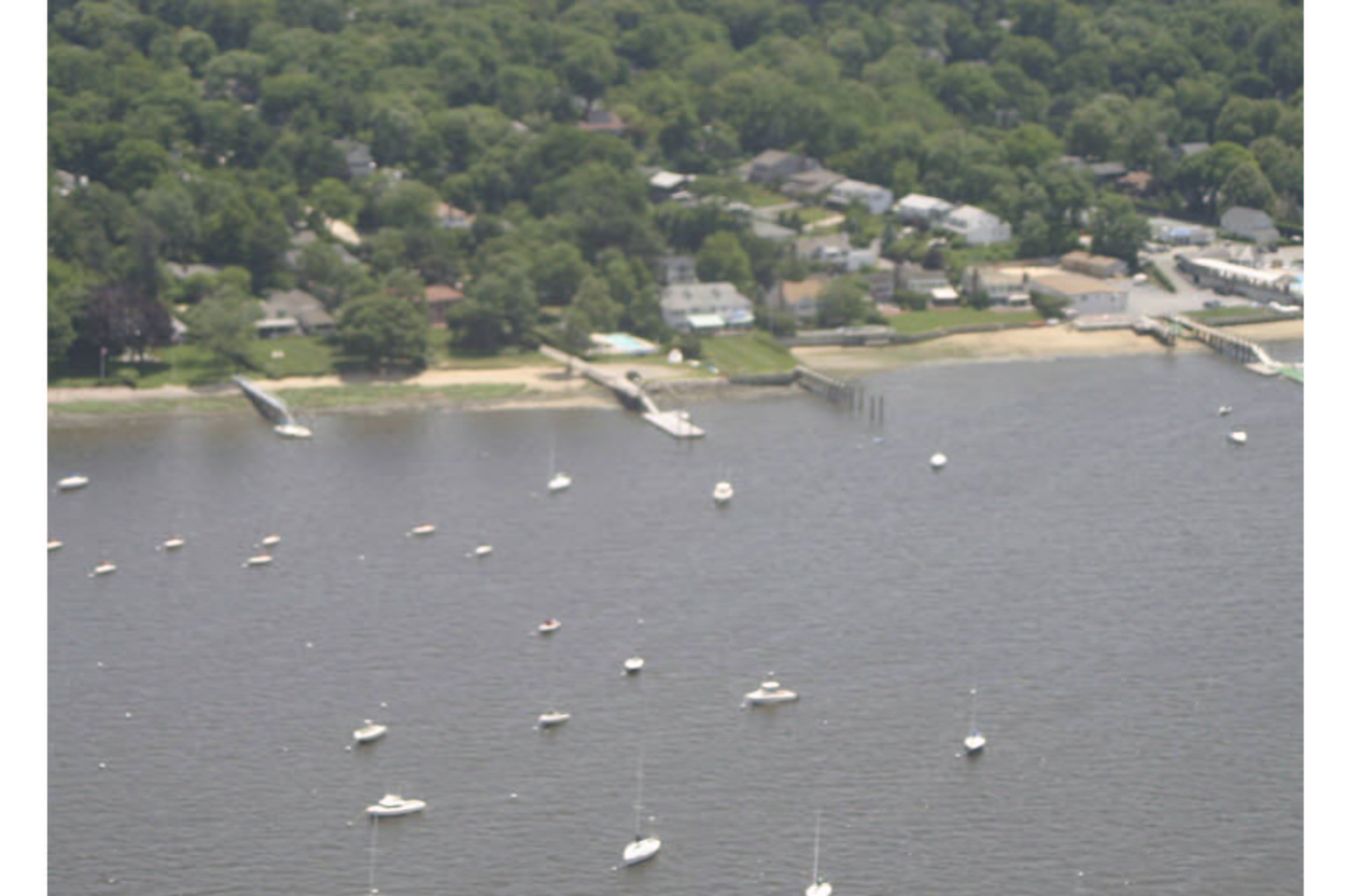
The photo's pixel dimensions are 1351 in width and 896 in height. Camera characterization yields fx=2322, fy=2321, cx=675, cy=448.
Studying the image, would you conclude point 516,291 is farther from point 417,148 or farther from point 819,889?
point 819,889

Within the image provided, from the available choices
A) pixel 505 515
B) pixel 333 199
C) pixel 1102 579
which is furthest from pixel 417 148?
pixel 1102 579

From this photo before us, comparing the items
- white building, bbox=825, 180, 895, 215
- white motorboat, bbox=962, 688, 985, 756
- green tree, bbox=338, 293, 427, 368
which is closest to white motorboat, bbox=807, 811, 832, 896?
white motorboat, bbox=962, 688, 985, 756

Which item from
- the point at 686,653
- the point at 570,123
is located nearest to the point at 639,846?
the point at 686,653

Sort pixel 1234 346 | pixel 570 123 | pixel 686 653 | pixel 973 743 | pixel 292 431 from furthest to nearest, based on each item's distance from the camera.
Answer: pixel 570 123, pixel 1234 346, pixel 292 431, pixel 686 653, pixel 973 743

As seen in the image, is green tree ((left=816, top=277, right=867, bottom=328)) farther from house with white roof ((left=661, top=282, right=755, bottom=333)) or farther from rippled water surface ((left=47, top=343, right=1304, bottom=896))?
rippled water surface ((left=47, top=343, right=1304, bottom=896))

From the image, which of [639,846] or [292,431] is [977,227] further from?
[639,846]

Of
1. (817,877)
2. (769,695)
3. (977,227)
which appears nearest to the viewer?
(817,877)
